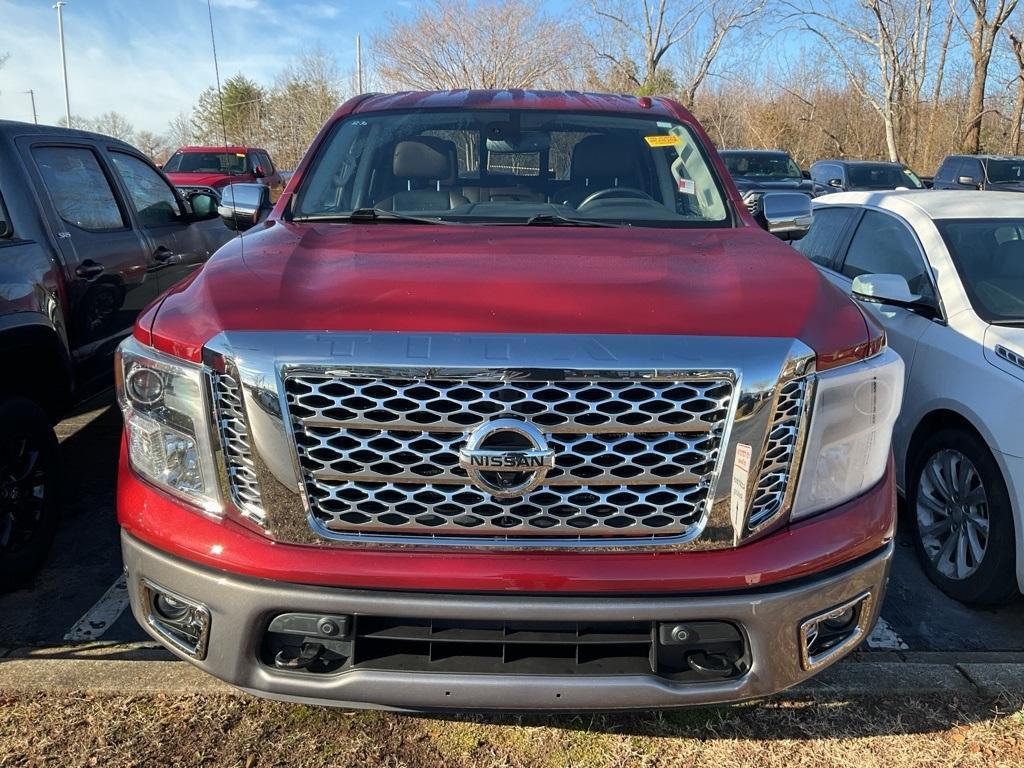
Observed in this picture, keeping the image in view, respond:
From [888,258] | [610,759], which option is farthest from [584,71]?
[610,759]

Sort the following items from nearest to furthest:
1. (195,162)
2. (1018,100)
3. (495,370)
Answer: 1. (495,370)
2. (195,162)
3. (1018,100)

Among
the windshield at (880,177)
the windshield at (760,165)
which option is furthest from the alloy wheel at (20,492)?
the windshield at (760,165)

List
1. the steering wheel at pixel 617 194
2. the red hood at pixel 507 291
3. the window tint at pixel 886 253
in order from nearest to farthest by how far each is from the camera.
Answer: the red hood at pixel 507 291 → the steering wheel at pixel 617 194 → the window tint at pixel 886 253

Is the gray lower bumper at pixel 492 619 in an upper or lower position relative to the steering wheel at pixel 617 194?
lower

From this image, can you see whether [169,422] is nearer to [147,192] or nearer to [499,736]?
[499,736]

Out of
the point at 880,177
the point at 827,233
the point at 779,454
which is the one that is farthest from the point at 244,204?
the point at 880,177

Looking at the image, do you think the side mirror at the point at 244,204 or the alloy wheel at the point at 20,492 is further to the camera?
the side mirror at the point at 244,204

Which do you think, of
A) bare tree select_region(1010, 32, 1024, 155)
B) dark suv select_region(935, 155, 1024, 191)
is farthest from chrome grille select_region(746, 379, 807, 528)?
bare tree select_region(1010, 32, 1024, 155)

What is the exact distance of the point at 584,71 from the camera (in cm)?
2908

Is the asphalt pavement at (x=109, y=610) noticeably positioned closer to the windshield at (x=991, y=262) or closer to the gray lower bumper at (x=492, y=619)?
the windshield at (x=991, y=262)

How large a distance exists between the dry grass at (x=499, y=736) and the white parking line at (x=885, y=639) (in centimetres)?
48

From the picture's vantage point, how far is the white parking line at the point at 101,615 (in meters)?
3.21

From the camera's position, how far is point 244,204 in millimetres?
3621

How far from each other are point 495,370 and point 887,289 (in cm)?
278
